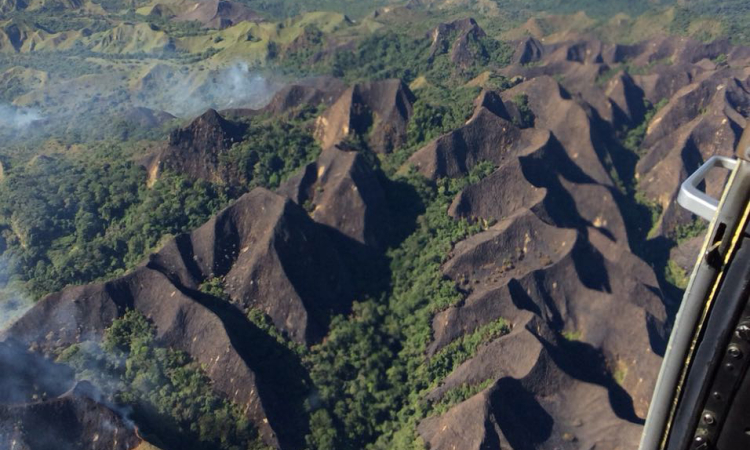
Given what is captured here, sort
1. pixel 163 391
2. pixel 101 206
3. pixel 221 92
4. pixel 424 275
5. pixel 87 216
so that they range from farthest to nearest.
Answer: pixel 221 92, pixel 101 206, pixel 87 216, pixel 424 275, pixel 163 391

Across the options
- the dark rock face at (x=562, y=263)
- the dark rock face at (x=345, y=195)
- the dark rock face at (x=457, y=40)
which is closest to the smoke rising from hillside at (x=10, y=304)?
the dark rock face at (x=345, y=195)

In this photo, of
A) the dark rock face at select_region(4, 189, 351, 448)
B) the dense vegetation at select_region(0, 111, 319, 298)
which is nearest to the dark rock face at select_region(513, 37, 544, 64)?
the dense vegetation at select_region(0, 111, 319, 298)

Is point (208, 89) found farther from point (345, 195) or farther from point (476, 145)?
point (345, 195)

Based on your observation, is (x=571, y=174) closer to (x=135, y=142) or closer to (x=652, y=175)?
(x=652, y=175)

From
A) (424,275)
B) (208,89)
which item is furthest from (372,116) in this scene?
(208,89)

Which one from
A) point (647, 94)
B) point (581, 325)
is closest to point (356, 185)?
point (581, 325)
